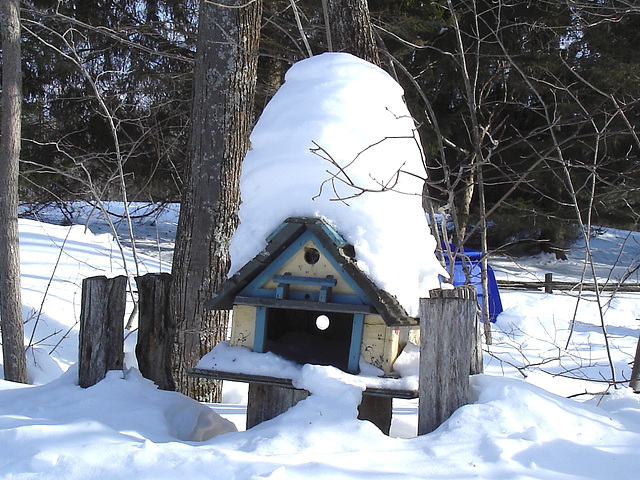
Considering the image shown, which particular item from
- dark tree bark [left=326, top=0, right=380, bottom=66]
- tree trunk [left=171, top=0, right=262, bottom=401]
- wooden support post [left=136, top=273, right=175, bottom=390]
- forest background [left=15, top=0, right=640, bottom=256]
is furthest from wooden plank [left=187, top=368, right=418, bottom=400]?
forest background [left=15, top=0, right=640, bottom=256]

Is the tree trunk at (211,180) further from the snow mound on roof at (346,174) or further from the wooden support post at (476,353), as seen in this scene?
the wooden support post at (476,353)

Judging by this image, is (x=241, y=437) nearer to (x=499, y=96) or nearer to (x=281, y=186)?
(x=281, y=186)

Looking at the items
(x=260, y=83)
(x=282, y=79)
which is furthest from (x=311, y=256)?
(x=260, y=83)

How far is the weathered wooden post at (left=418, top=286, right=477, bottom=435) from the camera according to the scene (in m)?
2.46

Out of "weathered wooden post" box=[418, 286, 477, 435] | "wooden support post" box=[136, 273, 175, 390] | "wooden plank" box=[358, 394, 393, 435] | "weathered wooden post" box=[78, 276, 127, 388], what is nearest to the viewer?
"weathered wooden post" box=[418, 286, 477, 435]

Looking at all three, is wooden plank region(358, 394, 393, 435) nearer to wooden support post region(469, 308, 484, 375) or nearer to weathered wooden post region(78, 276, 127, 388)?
wooden support post region(469, 308, 484, 375)

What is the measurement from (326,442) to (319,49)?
7829mm

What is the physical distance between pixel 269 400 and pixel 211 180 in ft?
7.30

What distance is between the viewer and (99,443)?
2.32 m

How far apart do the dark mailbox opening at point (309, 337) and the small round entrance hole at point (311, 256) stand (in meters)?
0.36

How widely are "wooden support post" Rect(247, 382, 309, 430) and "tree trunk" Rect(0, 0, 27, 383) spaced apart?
3.09m

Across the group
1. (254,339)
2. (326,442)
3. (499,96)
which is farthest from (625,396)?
(499,96)

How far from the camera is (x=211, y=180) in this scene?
4.52m

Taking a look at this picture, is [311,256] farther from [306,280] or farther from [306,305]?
[306,305]
